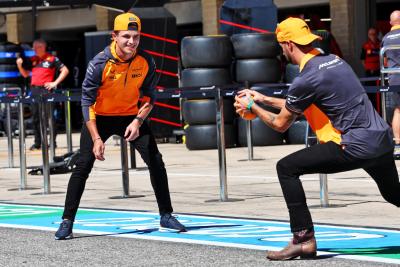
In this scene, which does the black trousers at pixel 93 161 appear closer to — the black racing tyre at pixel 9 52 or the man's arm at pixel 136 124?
the man's arm at pixel 136 124

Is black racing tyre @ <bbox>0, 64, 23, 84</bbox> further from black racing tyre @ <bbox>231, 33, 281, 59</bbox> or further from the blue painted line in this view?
the blue painted line

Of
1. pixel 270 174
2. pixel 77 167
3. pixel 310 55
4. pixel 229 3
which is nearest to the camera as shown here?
pixel 310 55

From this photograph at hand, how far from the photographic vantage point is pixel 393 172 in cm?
795

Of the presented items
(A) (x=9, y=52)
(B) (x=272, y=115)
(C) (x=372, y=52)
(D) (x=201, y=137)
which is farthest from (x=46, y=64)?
(B) (x=272, y=115)

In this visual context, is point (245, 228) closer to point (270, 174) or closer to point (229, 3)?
point (270, 174)

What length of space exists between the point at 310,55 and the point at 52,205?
500cm

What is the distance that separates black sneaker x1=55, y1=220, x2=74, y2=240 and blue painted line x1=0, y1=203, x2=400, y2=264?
416 mm

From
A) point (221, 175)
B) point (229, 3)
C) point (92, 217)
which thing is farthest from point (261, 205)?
point (229, 3)

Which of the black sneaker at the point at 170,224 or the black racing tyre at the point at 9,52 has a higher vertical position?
the black racing tyre at the point at 9,52

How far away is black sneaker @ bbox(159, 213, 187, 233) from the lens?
375 inches

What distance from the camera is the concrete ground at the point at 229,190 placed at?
1077 centimetres

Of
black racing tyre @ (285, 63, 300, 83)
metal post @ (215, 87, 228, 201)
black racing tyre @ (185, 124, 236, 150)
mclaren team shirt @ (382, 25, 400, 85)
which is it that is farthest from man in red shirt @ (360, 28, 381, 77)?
metal post @ (215, 87, 228, 201)

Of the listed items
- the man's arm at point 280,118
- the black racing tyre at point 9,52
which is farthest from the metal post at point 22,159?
the black racing tyre at point 9,52

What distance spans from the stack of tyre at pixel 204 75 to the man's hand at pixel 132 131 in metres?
10.1
